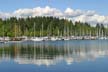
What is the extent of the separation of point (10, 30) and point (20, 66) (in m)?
123

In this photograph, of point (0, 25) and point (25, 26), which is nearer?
point (0, 25)

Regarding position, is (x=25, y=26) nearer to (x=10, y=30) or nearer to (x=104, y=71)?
(x=10, y=30)

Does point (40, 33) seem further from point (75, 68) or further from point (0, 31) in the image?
point (75, 68)

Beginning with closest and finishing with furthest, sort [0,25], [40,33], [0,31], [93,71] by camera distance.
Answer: [93,71], [0,31], [0,25], [40,33]

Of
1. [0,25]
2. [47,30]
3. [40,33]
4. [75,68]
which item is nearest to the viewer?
[75,68]

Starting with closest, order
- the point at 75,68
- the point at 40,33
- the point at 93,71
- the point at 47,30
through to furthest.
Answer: the point at 93,71 < the point at 75,68 < the point at 40,33 < the point at 47,30

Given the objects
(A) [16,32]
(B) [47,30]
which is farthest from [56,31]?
(A) [16,32]

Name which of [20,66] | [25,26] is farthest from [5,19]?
[20,66]

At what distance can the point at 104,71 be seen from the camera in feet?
111

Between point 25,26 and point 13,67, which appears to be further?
point 25,26

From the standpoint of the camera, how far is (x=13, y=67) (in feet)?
121

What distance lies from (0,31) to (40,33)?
1304 inches

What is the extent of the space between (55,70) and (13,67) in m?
5.07

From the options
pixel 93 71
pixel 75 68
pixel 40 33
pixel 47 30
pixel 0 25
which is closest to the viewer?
pixel 93 71
